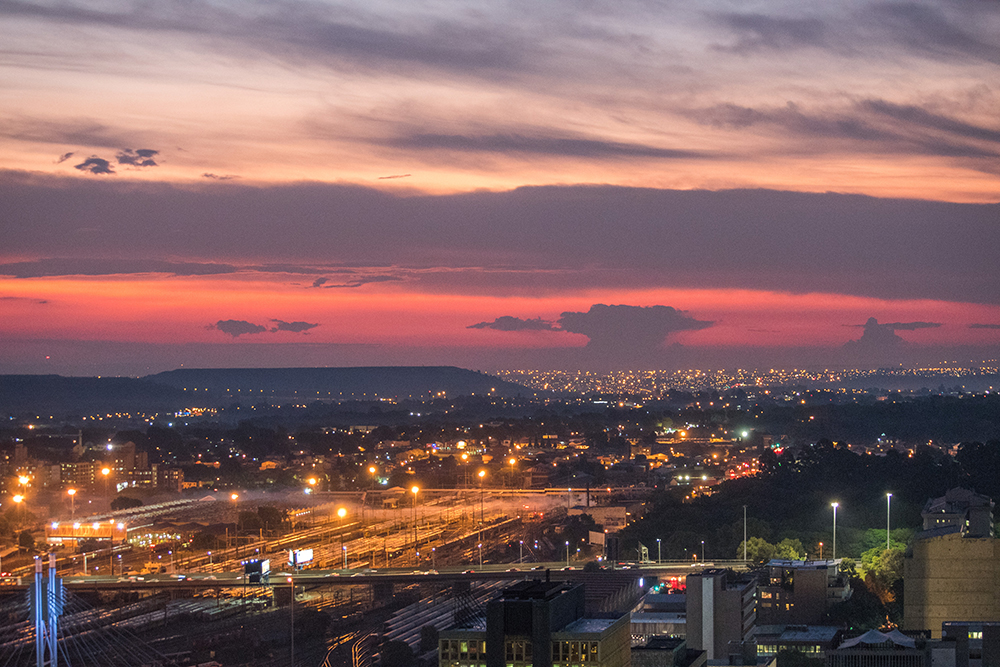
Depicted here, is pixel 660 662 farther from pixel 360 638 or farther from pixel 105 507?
pixel 105 507

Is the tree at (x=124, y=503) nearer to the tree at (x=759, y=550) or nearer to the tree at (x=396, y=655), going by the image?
the tree at (x=759, y=550)

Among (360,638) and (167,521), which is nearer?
(360,638)

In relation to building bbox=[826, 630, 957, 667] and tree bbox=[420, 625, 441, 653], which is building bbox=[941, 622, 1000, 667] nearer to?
building bbox=[826, 630, 957, 667]

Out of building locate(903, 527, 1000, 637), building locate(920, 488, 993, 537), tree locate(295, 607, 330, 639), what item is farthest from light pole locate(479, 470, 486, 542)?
building locate(903, 527, 1000, 637)

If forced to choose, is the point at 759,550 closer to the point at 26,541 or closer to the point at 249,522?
the point at 249,522

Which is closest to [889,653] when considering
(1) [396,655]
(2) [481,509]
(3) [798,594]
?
(3) [798,594]

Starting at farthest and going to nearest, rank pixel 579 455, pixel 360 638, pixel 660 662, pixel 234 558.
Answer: pixel 579 455 < pixel 234 558 < pixel 360 638 < pixel 660 662

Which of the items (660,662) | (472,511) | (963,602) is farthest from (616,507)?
(660,662)
